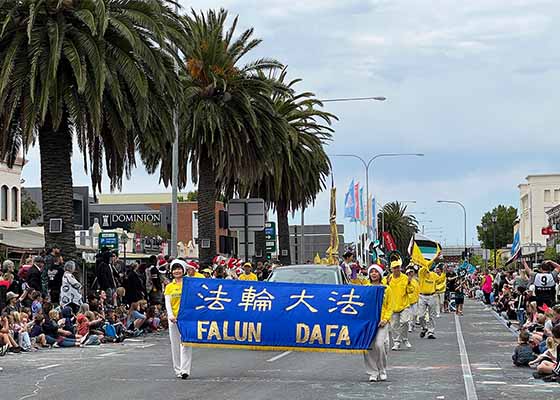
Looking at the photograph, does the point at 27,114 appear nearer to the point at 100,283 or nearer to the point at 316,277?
the point at 100,283

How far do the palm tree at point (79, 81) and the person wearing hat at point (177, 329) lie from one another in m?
9.90

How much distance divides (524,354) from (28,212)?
65130mm

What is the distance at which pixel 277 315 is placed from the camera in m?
15.8

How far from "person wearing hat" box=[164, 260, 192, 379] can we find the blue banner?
102mm

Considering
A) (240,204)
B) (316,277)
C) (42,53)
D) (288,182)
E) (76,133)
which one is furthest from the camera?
(288,182)

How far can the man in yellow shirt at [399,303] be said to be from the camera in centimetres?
2044

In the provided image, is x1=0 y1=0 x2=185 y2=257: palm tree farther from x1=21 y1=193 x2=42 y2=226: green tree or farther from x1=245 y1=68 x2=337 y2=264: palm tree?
x1=21 y1=193 x2=42 y2=226: green tree

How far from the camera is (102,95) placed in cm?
2647

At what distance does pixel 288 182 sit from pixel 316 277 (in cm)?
2515

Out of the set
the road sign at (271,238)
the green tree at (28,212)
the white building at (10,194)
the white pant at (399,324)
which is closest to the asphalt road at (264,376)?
the white pant at (399,324)

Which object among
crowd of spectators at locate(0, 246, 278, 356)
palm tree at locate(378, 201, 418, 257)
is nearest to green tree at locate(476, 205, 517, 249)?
palm tree at locate(378, 201, 418, 257)

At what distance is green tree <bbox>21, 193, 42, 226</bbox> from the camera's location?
7766 centimetres

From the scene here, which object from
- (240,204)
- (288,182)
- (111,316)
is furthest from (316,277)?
(288,182)

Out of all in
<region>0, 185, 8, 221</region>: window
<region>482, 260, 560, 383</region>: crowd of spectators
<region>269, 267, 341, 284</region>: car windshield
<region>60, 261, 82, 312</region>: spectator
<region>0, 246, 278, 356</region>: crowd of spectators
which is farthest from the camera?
<region>0, 185, 8, 221</region>: window
